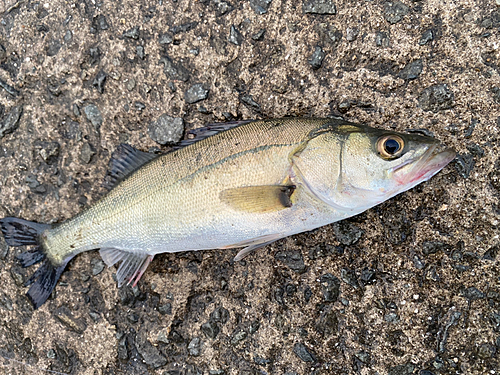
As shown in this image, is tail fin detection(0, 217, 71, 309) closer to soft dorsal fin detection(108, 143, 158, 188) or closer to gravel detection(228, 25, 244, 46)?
soft dorsal fin detection(108, 143, 158, 188)

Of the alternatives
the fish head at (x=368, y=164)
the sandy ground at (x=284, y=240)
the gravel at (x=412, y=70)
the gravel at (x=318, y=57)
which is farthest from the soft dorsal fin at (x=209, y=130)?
the gravel at (x=412, y=70)

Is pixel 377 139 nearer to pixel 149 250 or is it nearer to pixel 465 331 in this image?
pixel 465 331

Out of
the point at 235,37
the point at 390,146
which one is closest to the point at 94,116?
the point at 235,37

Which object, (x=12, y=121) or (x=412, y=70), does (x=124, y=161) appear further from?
(x=412, y=70)

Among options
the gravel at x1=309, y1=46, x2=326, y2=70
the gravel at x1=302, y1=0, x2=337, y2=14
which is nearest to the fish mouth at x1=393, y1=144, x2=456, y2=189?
the gravel at x1=309, y1=46, x2=326, y2=70

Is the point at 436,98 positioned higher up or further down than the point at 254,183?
higher up

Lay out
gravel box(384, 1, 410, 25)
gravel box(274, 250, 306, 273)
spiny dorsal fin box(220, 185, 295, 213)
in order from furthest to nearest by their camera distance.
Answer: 1. gravel box(274, 250, 306, 273)
2. gravel box(384, 1, 410, 25)
3. spiny dorsal fin box(220, 185, 295, 213)

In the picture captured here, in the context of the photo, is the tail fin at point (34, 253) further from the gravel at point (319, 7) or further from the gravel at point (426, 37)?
→ the gravel at point (426, 37)
